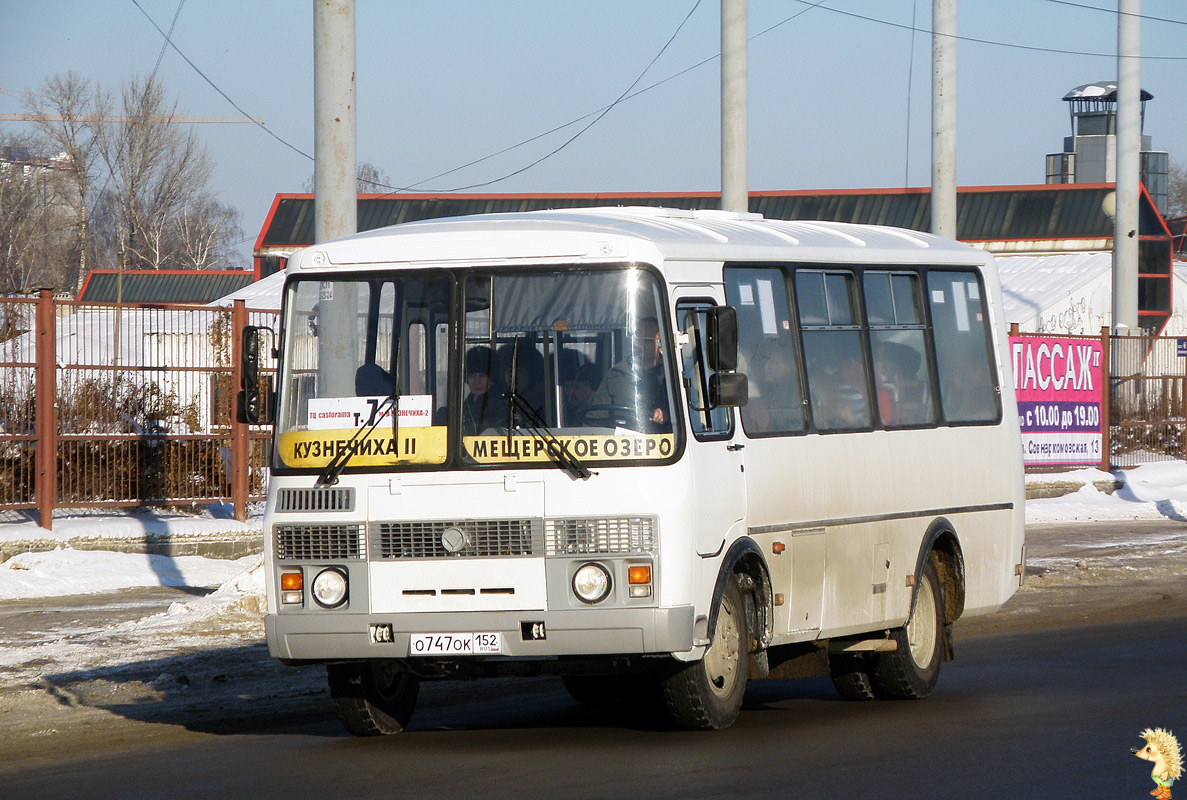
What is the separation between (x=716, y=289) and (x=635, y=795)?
2935mm

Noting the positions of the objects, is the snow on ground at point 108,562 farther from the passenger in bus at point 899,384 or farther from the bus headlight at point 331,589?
the passenger in bus at point 899,384

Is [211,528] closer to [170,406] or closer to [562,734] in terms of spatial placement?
[170,406]

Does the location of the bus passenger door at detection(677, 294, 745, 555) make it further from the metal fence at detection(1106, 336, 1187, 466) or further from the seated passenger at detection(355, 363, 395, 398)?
the metal fence at detection(1106, 336, 1187, 466)

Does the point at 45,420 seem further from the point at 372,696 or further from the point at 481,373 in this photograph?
the point at 481,373

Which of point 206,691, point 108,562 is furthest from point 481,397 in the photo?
point 108,562

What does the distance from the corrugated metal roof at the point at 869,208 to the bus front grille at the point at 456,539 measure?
43826 mm

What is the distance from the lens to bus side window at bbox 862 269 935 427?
34.3ft

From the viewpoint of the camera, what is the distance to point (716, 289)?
8.91m

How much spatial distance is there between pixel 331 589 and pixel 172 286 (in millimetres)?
64430

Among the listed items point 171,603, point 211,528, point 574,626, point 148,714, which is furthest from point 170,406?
point 574,626

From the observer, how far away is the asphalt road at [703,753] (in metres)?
7.32

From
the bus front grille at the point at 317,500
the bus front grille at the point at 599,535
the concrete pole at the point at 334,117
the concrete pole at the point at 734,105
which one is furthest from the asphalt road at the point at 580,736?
the concrete pole at the point at 734,105

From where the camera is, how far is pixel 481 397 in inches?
331

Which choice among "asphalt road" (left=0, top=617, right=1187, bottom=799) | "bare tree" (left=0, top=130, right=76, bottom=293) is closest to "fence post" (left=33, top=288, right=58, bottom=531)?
"asphalt road" (left=0, top=617, right=1187, bottom=799)
